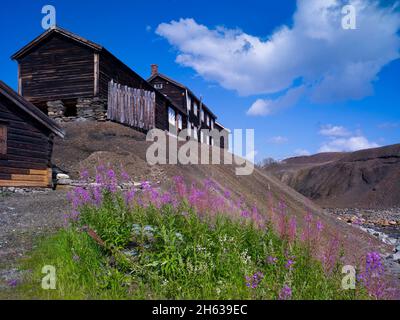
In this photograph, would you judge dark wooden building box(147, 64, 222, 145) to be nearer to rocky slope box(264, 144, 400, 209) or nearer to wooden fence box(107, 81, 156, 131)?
wooden fence box(107, 81, 156, 131)

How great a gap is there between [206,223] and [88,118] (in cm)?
2058

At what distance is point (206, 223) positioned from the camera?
595 cm

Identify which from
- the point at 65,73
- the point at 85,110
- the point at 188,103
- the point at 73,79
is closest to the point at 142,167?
the point at 85,110

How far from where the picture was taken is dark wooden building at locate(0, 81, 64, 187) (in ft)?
49.0

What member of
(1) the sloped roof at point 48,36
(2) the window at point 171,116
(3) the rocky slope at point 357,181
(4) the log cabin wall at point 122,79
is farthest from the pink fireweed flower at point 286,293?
(3) the rocky slope at point 357,181

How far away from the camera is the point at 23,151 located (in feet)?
51.1

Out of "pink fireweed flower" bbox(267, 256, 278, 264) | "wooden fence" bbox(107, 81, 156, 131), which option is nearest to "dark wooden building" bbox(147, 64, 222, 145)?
"wooden fence" bbox(107, 81, 156, 131)

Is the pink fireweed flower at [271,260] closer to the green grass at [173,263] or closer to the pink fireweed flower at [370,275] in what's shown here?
the green grass at [173,263]
